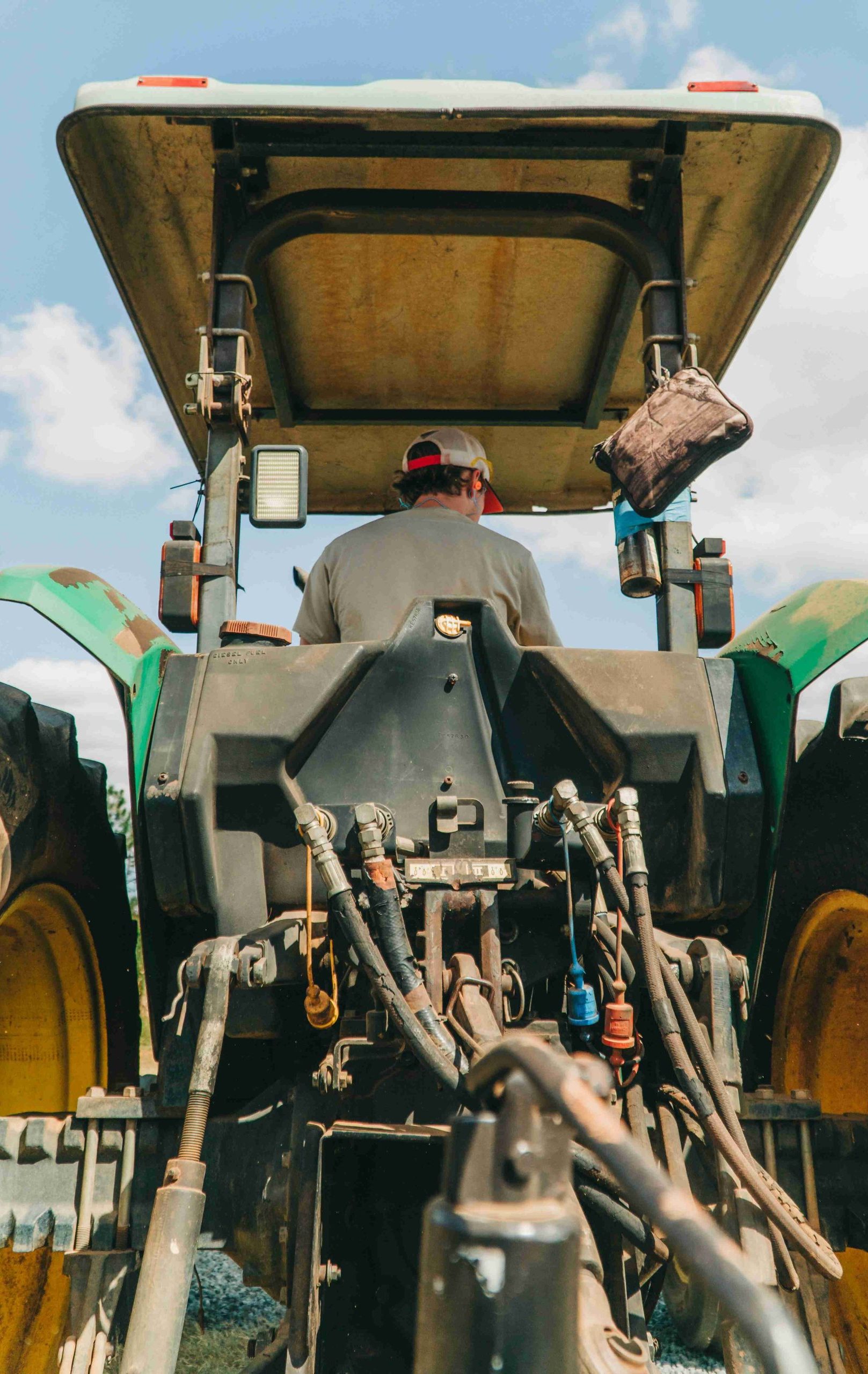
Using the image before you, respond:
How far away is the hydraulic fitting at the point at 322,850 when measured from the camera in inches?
69.5

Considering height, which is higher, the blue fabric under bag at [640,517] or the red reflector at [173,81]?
the red reflector at [173,81]

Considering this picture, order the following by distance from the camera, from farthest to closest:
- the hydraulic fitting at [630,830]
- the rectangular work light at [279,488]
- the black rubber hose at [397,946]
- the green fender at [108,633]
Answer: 1. the rectangular work light at [279,488]
2. the green fender at [108,633]
3. the hydraulic fitting at [630,830]
4. the black rubber hose at [397,946]

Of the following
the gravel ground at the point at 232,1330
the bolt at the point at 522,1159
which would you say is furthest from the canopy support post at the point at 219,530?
the bolt at the point at 522,1159

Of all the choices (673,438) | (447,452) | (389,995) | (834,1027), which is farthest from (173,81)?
(834,1027)

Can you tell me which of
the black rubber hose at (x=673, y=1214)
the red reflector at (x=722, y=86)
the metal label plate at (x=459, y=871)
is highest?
the red reflector at (x=722, y=86)

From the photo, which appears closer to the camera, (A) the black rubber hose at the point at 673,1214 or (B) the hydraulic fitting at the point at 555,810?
(A) the black rubber hose at the point at 673,1214

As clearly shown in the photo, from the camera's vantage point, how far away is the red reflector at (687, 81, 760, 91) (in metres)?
2.28

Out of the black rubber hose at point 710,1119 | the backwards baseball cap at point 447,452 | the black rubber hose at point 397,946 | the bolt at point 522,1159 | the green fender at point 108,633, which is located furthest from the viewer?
the backwards baseball cap at point 447,452

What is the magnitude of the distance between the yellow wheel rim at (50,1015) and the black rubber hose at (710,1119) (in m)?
1.37

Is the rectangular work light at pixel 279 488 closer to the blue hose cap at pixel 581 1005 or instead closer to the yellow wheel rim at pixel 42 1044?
the yellow wheel rim at pixel 42 1044

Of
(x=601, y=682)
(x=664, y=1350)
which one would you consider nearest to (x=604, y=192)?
(x=601, y=682)

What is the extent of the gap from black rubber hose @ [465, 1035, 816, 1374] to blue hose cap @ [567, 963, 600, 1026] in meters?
1.10

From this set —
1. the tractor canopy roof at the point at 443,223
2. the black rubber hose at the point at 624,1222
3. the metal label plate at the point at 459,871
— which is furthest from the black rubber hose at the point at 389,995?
the tractor canopy roof at the point at 443,223

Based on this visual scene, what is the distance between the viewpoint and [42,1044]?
2.64 metres
